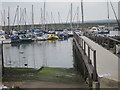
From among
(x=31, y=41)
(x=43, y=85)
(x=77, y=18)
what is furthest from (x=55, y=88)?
(x=77, y=18)

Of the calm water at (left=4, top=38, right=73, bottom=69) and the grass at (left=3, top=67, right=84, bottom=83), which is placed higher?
the grass at (left=3, top=67, right=84, bottom=83)

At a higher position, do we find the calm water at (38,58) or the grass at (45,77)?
the grass at (45,77)

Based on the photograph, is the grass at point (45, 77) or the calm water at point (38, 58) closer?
the grass at point (45, 77)

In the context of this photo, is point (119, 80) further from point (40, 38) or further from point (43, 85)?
point (40, 38)

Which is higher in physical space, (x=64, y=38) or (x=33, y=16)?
(x=33, y=16)

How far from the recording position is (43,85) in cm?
856

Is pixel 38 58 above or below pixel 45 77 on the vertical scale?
below

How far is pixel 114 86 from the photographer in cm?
635

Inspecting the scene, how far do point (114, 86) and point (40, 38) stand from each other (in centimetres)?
5415

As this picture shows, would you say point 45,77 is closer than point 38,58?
Yes

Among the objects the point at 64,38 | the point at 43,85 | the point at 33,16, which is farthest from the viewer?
the point at 33,16

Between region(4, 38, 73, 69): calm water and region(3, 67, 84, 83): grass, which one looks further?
region(4, 38, 73, 69): calm water

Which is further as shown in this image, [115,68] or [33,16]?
[33,16]

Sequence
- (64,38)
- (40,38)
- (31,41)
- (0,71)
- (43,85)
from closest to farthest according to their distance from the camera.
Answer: (43,85) → (0,71) → (31,41) → (40,38) → (64,38)
